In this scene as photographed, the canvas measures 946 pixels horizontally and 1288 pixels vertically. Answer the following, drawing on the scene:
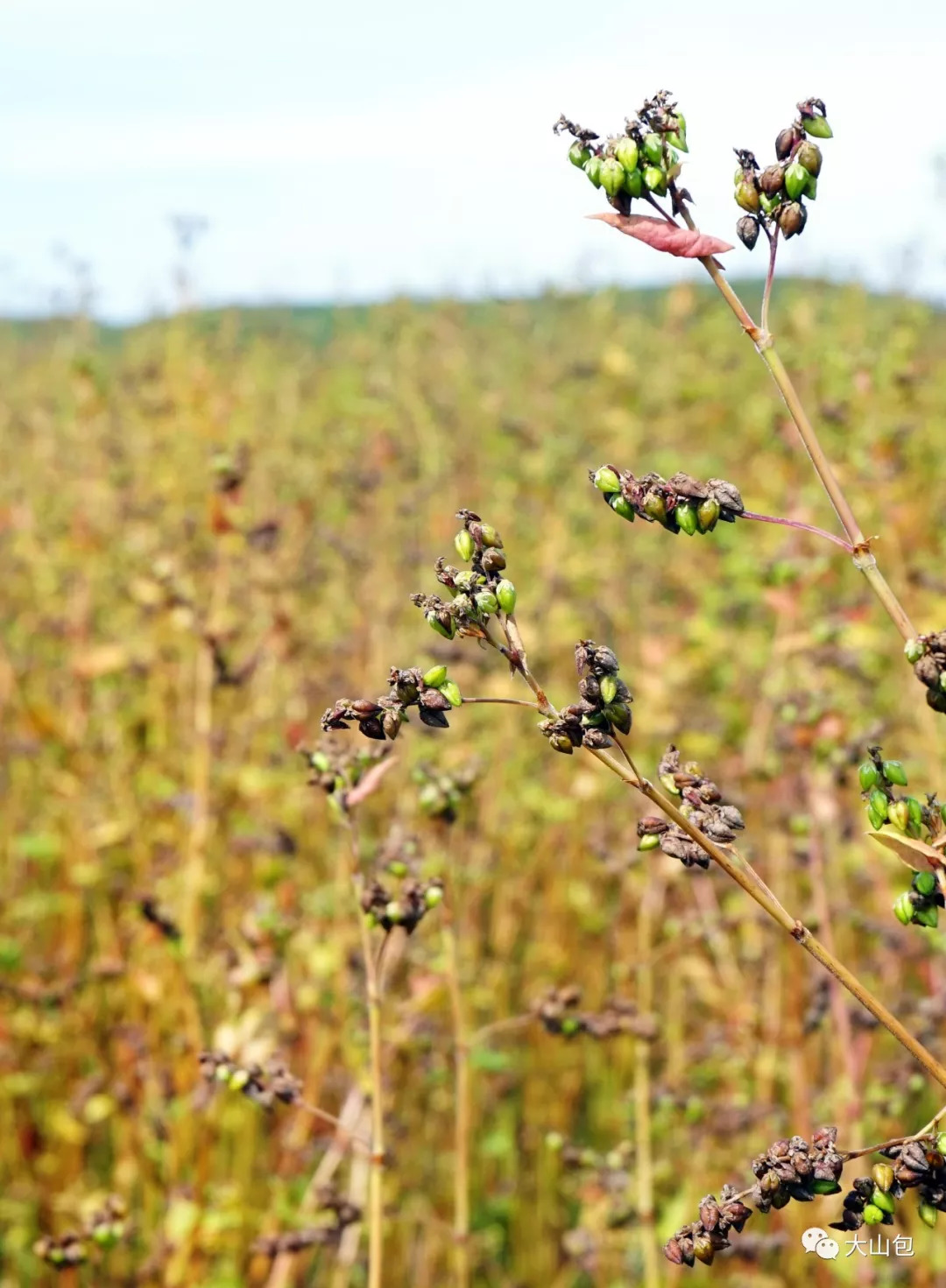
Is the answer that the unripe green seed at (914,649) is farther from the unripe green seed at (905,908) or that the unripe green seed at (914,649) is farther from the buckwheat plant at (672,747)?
the unripe green seed at (905,908)

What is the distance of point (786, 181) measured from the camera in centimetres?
92

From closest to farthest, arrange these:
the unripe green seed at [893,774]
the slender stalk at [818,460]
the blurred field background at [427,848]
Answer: the slender stalk at [818,460]
the unripe green seed at [893,774]
the blurred field background at [427,848]

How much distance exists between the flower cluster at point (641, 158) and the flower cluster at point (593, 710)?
1.12 ft

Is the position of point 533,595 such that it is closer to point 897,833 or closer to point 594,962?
point 594,962

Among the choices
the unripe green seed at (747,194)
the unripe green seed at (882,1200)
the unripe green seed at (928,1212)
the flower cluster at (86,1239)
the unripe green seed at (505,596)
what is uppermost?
the unripe green seed at (747,194)

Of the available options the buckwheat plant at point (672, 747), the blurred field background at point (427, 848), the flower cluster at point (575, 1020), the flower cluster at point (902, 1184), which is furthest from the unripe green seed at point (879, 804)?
the flower cluster at point (575, 1020)

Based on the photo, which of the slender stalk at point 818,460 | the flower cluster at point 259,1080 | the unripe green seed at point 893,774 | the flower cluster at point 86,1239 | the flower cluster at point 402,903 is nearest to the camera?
the slender stalk at point 818,460

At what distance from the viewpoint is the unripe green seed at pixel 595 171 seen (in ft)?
3.01

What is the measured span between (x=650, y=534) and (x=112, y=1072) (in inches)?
151

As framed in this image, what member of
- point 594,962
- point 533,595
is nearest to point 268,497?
point 533,595

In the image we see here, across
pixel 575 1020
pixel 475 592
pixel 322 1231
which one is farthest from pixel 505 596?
pixel 322 1231

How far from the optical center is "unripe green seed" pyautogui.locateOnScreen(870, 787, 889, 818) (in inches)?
36.1

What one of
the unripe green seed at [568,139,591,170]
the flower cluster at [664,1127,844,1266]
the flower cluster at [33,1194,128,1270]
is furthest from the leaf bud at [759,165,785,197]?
the flower cluster at [33,1194,128,1270]

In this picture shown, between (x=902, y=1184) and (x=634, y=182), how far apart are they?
77 cm
